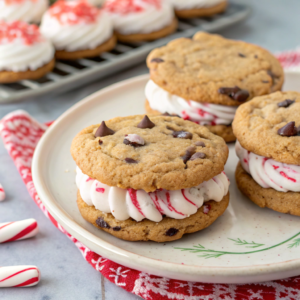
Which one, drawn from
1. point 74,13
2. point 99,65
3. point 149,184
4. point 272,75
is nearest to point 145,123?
point 149,184

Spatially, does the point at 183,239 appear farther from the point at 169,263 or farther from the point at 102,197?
the point at 102,197

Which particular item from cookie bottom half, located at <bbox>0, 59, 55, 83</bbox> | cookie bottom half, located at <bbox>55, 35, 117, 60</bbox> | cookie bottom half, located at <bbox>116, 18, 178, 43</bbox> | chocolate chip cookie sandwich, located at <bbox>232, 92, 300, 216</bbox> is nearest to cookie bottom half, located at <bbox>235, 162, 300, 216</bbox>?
chocolate chip cookie sandwich, located at <bbox>232, 92, 300, 216</bbox>

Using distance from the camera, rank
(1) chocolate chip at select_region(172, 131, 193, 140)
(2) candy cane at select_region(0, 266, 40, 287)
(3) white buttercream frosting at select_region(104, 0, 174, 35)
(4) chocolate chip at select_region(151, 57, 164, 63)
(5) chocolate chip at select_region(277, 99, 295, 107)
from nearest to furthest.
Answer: (2) candy cane at select_region(0, 266, 40, 287), (1) chocolate chip at select_region(172, 131, 193, 140), (5) chocolate chip at select_region(277, 99, 295, 107), (4) chocolate chip at select_region(151, 57, 164, 63), (3) white buttercream frosting at select_region(104, 0, 174, 35)

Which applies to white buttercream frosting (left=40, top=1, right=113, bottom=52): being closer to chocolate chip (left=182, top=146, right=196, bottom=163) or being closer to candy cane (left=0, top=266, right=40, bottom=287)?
chocolate chip (left=182, top=146, right=196, bottom=163)

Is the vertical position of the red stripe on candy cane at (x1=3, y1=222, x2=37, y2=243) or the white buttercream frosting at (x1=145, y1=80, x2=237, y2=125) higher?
the white buttercream frosting at (x1=145, y1=80, x2=237, y2=125)

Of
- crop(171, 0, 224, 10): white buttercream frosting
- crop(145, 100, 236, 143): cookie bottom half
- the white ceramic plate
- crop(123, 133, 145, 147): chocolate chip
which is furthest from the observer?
crop(171, 0, 224, 10): white buttercream frosting

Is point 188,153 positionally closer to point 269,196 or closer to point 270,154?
point 270,154
